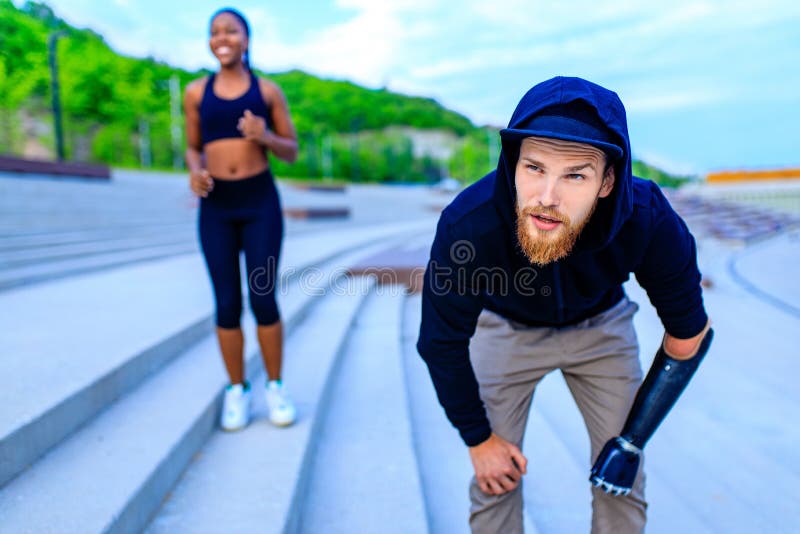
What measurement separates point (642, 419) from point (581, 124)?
960 millimetres

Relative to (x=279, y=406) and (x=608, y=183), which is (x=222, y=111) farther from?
(x=608, y=183)

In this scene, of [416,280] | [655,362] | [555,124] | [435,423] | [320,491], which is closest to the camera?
[555,124]

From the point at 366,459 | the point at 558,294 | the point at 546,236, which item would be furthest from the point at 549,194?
the point at 366,459

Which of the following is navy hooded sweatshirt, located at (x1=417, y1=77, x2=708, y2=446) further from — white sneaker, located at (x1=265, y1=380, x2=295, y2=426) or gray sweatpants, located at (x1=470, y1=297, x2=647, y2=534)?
white sneaker, located at (x1=265, y1=380, x2=295, y2=426)

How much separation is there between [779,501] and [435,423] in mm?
1744

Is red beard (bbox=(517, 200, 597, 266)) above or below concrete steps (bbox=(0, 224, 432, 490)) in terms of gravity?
above

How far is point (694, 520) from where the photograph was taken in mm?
2438

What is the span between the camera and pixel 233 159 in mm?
2719

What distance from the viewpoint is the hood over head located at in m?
1.29

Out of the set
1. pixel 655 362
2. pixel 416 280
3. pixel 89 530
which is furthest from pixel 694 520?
pixel 416 280

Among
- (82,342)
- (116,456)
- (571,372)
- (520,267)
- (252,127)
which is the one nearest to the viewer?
(520,267)

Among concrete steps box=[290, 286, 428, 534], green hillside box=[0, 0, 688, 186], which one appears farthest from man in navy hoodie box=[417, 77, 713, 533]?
green hillside box=[0, 0, 688, 186]

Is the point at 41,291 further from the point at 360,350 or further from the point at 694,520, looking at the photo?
the point at 694,520

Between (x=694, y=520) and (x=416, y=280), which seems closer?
(x=694, y=520)
